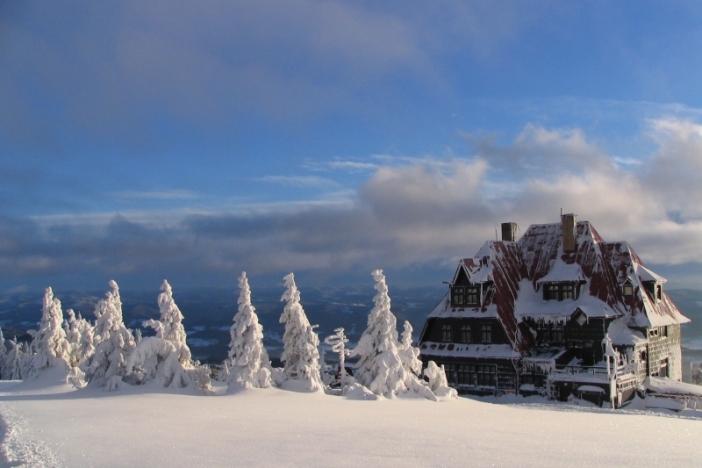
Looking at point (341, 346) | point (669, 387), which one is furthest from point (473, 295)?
point (669, 387)

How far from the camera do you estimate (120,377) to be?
30297 mm

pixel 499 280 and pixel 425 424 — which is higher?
pixel 499 280

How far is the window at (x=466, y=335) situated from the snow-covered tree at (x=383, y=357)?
1144 centimetres

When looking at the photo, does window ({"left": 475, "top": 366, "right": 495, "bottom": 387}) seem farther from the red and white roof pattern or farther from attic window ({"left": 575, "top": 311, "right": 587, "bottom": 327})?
attic window ({"left": 575, "top": 311, "right": 587, "bottom": 327})

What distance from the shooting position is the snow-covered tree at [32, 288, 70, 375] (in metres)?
41.5

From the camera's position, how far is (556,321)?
40.0 m

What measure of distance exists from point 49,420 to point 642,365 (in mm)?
34423

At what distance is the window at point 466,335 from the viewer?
41.7 metres

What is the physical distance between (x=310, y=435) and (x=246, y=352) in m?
13.1

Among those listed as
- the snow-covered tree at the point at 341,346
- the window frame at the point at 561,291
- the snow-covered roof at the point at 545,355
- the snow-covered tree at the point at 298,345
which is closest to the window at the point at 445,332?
the snow-covered roof at the point at 545,355

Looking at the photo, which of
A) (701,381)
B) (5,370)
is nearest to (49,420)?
(701,381)

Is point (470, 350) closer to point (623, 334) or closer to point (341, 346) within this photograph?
point (623, 334)

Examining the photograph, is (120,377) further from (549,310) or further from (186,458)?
(549,310)

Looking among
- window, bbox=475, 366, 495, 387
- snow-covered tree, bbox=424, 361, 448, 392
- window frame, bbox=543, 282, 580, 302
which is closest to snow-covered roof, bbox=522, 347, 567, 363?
window, bbox=475, 366, 495, 387
